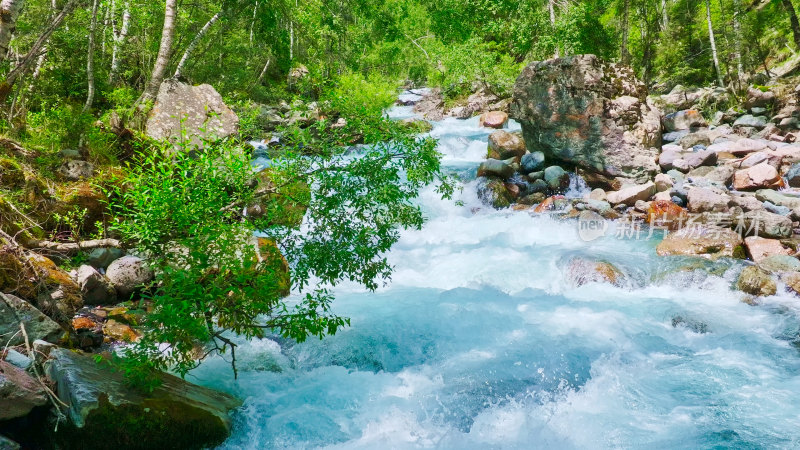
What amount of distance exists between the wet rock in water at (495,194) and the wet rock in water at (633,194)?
2.58 meters

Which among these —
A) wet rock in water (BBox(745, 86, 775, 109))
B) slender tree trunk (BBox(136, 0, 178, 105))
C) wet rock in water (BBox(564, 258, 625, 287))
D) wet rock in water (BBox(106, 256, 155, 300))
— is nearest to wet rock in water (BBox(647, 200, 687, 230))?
wet rock in water (BBox(564, 258, 625, 287))

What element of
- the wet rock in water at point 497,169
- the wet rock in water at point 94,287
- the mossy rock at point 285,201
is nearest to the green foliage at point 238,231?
the mossy rock at point 285,201

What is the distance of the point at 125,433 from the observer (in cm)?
373

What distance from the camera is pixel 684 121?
16516 mm

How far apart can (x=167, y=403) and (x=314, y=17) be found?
29.1ft

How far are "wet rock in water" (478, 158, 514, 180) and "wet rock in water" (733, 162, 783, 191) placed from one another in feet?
18.2

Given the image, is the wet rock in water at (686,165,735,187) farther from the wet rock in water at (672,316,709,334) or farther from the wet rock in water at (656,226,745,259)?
the wet rock in water at (672,316,709,334)

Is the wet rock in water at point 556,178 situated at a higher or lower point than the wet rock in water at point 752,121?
lower

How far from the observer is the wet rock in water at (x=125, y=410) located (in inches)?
143

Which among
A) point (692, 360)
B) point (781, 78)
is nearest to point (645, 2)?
point (781, 78)

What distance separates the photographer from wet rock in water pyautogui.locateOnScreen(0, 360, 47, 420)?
3.43 metres

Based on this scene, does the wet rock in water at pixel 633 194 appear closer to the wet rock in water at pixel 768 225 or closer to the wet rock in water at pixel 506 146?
the wet rock in water at pixel 768 225

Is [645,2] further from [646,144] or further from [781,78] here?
[646,144]

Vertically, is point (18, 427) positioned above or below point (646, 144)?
below
